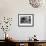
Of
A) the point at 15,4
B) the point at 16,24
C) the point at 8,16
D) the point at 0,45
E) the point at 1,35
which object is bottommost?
the point at 0,45

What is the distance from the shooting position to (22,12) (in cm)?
433

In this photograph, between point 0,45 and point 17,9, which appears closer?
point 0,45

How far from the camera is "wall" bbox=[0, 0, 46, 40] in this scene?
4312 millimetres

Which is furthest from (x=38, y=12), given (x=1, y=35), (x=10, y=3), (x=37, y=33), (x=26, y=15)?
(x=1, y=35)

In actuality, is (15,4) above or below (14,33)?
above

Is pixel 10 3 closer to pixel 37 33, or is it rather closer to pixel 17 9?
pixel 17 9

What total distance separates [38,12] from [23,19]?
1.83 feet

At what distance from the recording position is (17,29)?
4320 mm

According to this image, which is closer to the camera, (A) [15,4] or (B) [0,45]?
(B) [0,45]

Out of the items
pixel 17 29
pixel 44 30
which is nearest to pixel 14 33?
pixel 17 29

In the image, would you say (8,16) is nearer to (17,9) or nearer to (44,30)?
(17,9)

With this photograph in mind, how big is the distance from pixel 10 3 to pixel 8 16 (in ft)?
1.46

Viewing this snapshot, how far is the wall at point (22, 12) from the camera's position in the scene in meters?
4.31

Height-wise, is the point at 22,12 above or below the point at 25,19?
above
